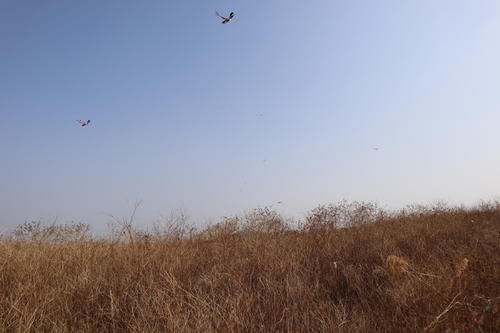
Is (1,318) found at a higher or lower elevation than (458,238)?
lower

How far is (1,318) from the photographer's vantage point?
7.91 ft

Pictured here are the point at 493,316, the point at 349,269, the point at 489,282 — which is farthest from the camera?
the point at 349,269

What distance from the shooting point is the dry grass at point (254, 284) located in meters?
2.40

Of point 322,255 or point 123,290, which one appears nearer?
point 123,290

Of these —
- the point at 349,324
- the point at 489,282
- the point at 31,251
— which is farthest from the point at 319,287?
the point at 31,251

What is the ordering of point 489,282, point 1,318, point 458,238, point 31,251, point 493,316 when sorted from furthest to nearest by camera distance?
point 458,238 → point 31,251 → point 489,282 → point 1,318 → point 493,316

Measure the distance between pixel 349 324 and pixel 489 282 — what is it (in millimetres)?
1269

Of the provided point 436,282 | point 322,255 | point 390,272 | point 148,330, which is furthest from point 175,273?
point 436,282

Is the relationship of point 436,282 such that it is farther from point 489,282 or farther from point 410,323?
point 410,323

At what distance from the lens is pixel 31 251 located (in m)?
4.27

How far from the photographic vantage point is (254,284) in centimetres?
337

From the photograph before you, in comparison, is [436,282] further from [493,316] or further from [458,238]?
[458,238]

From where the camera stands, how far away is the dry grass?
2402mm

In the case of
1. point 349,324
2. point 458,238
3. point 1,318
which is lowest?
point 349,324
